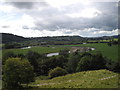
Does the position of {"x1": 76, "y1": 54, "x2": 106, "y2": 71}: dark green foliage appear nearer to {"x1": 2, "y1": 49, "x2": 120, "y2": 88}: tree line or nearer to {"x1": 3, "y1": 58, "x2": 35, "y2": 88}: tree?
{"x1": 2, "y1": 49, "x2": 120, "y2": 88}: tree line

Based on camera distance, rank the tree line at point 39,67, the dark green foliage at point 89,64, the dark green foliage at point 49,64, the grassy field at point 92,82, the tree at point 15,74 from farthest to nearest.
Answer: the dark green foliage at point 49,64 < the dark green foliage at point 89,64 < the tree line at point 39,67 < the tree at point 15,74 < the grassy field at point 92,82

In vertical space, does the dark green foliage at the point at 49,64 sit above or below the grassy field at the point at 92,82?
below

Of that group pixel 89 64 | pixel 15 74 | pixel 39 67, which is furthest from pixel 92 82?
pixel 39 67

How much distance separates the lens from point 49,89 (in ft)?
63.4

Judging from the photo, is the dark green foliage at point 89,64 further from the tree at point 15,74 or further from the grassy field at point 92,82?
the tree at point 15,74

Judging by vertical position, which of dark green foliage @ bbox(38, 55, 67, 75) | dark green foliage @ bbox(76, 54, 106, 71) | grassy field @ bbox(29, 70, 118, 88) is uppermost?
grassy field @ bbox(29, 70, 118, 88)

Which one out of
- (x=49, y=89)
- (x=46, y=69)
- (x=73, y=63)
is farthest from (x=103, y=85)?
(x=46, y=69)

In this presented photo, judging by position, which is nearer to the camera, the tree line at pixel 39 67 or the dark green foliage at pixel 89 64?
the tree line at pixel 39 67

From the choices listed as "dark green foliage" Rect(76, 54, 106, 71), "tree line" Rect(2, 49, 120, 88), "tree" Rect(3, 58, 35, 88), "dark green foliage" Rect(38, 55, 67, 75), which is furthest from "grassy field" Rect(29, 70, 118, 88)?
"dark green foliage" Rect(38, 55, 67, 75)

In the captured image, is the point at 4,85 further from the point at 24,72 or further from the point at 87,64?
the point at 87,64

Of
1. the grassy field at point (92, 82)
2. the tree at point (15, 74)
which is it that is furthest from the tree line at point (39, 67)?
the grassy field at point (92, 82)

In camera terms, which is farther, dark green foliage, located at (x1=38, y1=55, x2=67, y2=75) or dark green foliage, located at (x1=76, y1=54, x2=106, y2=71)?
dark green foliage, located at (x1=38, y1=55, x2=67, y2=75)

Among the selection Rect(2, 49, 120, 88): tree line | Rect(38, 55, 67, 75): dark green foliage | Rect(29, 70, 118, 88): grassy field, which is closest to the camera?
Rect(29, 70, 118, 88): grassy field

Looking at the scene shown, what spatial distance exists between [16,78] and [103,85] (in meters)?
14.5
